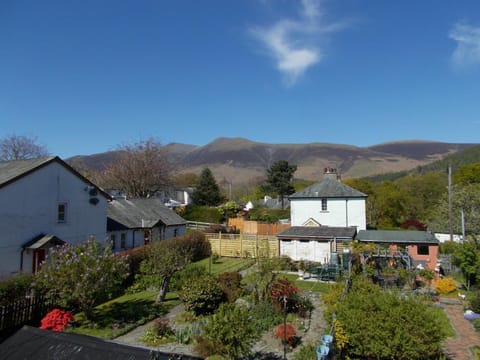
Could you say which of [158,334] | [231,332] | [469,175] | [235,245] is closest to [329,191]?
[235,245]

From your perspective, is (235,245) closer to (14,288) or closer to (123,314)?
(123,314)

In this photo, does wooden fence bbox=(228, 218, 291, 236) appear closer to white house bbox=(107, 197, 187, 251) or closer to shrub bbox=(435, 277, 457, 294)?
white house bbox=(107, 197, 187, 251)

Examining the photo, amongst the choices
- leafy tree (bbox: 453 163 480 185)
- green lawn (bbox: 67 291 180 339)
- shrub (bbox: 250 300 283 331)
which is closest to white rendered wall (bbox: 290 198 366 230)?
green lawn (bbox: 67 291 180 339)

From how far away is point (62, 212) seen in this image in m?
22.6

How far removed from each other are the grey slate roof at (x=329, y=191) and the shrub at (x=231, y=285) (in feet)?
55.1

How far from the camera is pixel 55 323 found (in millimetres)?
11992

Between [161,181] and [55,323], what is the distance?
148 ft

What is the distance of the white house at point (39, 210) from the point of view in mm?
18875

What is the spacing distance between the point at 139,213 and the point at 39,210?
43.3 ft

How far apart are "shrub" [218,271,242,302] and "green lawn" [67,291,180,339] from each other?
256cm

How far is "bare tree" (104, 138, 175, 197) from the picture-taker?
180 feet

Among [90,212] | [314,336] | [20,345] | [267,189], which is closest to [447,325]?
[314,336]

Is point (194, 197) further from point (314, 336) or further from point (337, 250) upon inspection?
point (314, 336)

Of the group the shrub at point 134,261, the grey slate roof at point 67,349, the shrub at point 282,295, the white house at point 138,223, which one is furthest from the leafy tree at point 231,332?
the white house at point 138,223
